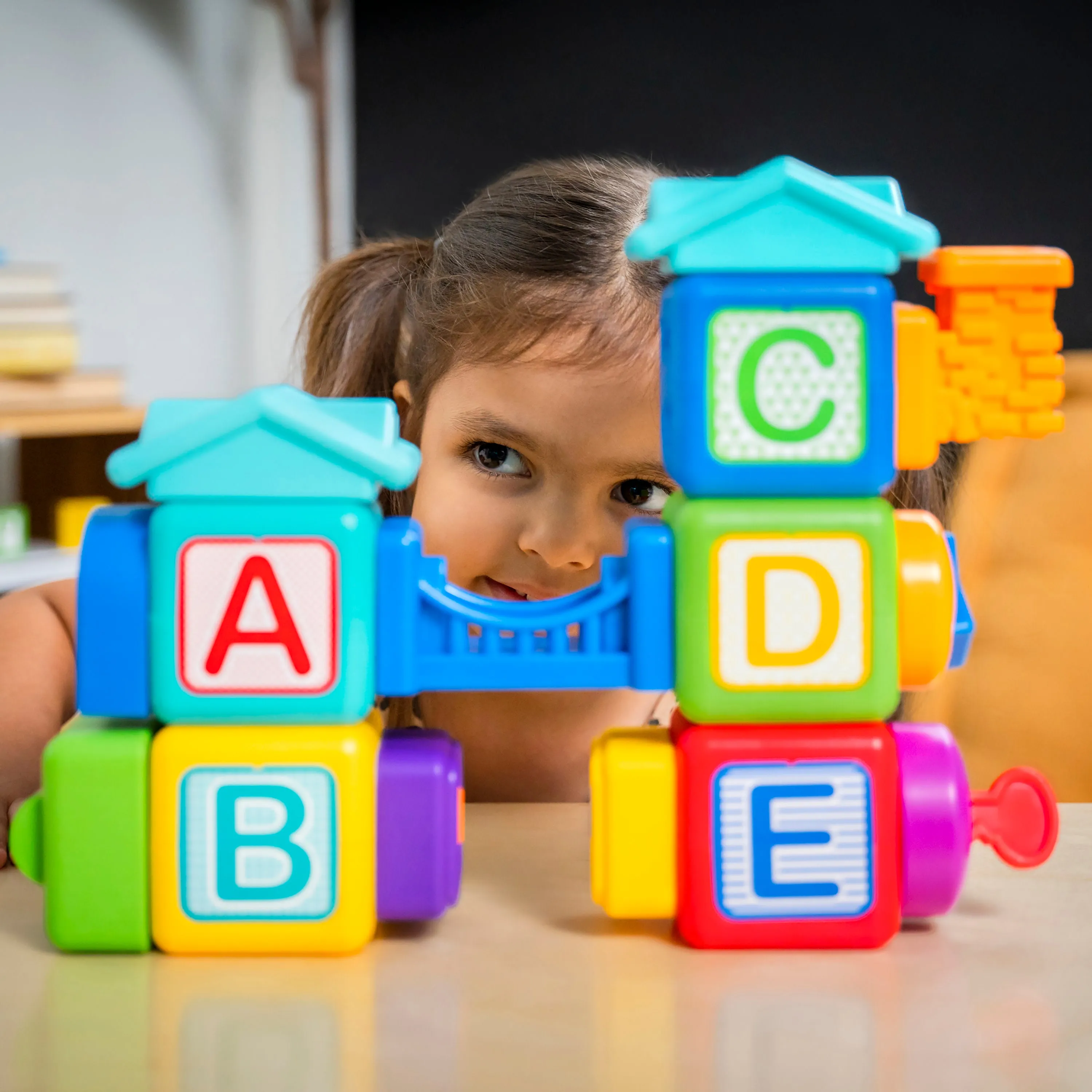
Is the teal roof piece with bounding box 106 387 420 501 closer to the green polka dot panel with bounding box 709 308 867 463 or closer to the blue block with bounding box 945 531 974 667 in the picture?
the green polka dot panel with bounding box 709 308 867 463

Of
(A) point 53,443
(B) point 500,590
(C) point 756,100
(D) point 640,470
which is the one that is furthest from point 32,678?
(C) point 756,100

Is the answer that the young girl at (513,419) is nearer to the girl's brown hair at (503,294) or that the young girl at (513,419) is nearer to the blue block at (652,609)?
the girl's brown hair at (503,294)

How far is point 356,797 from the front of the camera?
44 cm

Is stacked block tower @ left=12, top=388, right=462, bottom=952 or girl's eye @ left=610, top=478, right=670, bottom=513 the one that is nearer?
stacked block tower @ left=12, top=388, right=462, bottom=952

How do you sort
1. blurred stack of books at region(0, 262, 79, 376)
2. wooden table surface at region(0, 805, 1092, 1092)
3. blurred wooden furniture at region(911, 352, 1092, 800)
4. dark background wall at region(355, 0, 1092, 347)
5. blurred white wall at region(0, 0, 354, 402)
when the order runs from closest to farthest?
wooden table surface at region(0, 805, 1092, 1092) → blurred wooden furniture at region(911, 352, 1092, 800) → blurred stack of books at region(0, 262, 79, 376) → dark background wall at region(355, 0, 1092, 347) → blurred white wall at region(0, 0, 354, 402)

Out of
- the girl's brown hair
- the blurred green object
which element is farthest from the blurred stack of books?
the girl's brown hair

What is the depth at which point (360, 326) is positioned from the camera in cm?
103

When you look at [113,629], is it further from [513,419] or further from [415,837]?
[513,419]

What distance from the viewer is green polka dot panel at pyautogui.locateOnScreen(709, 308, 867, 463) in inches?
17.7

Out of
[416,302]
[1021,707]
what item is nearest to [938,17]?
[1021,707]

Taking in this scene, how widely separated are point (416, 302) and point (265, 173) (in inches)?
79.4

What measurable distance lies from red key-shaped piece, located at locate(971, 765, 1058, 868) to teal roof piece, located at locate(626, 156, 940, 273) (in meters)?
0.20

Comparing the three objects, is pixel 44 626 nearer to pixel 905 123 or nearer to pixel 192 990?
pixel 192 990

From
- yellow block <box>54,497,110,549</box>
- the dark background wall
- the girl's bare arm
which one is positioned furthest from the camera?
the dark background wall
